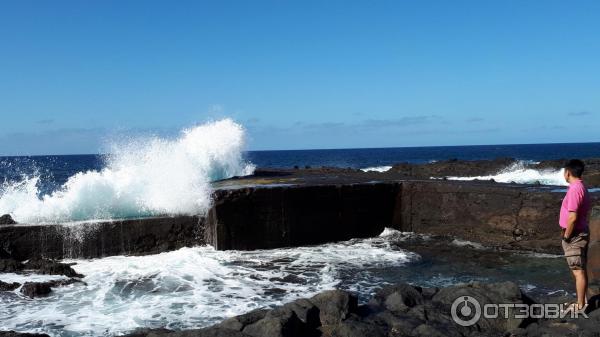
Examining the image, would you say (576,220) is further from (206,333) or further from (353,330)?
(206,333)

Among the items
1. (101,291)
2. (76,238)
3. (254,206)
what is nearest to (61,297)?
(101,291)

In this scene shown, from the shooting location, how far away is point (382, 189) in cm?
1048

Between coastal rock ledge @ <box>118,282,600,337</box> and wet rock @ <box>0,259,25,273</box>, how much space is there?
3483mm

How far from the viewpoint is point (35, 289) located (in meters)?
6.36

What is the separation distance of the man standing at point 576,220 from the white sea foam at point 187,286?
239 centimetres

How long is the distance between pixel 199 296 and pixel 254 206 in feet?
10.3

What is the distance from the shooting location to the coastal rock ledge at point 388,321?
15.1 ft

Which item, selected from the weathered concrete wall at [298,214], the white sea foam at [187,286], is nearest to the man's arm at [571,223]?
the white sea foam at [187,286]

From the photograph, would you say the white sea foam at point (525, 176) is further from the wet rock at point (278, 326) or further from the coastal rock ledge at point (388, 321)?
the wet rock at point (278, 326)

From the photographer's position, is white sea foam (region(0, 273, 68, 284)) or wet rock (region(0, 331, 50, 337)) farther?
white sea foam (region(0, 273, 68, 284))

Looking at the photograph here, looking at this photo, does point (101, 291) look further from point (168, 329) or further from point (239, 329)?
point (239, 329)

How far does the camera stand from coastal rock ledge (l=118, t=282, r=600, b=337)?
4.59 meters

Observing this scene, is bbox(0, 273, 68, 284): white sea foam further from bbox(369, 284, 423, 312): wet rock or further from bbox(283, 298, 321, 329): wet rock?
bbox(369, 284, 423, 312): wet rock

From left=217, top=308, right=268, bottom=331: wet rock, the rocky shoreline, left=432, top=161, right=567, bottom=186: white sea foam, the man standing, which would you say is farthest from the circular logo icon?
left=432, top=161, right=567, bottom=186: white sea foam
